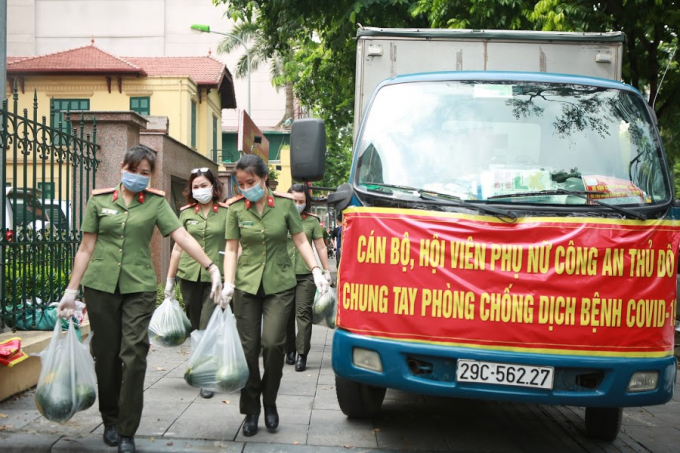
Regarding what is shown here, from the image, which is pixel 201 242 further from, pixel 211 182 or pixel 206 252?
pixel 211 182

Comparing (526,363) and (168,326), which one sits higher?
(526,363)

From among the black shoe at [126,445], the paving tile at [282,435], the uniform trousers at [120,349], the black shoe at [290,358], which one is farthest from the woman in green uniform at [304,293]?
the black shoe at [126,445]

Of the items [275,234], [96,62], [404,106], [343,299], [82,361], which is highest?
[96,62]

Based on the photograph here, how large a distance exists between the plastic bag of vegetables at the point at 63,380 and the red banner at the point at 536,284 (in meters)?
1.90

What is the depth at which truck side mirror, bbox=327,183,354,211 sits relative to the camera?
4891 mm

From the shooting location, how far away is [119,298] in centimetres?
474

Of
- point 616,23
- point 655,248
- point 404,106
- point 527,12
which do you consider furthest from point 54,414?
Result: point 616,23

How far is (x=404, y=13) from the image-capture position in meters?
13.8

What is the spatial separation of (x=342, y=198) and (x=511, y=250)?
44.8 inches

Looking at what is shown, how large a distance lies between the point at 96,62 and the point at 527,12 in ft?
72.1

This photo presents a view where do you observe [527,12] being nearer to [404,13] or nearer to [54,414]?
[404,13]

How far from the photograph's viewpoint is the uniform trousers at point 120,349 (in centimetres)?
462

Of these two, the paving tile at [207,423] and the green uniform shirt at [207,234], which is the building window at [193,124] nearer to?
the green uniform shirt at [207,234]

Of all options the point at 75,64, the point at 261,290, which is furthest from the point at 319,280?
the point at 75,64
